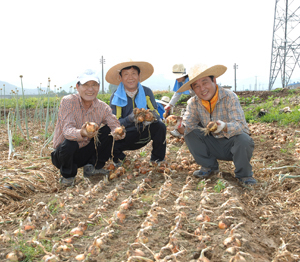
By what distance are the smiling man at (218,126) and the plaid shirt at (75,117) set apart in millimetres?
799

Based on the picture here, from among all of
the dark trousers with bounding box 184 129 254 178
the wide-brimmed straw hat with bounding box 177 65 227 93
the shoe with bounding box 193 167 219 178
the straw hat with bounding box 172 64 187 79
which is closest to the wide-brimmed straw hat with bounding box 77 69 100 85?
the wide-brimmed straw hat with bounding box 177 65 227 93

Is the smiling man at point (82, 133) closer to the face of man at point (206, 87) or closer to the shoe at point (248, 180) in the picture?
the face of man at point (206, 87)

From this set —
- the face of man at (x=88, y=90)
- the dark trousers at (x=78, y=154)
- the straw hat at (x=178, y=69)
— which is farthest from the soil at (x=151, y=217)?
the straw hat at (x=178, y=69)

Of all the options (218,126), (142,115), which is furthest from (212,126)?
(142,115)

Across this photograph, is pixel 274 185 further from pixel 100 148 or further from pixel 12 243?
pixel 12 243

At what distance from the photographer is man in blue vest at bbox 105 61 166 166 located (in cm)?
299

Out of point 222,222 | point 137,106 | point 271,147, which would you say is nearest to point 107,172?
point 137,106

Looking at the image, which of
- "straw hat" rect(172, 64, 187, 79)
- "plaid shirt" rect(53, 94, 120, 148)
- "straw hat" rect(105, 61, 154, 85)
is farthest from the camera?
"straw hat" rect(172, 64, 187, 79)

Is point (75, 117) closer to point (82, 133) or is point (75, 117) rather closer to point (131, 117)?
point (82, 133)

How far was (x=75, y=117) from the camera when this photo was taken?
265 cm

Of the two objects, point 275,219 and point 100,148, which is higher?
point 100,148

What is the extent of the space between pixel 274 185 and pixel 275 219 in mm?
670

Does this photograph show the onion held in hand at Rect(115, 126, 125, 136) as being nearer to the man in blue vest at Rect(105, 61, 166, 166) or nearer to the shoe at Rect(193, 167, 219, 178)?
the man in blue vest at Rect(105, 61, 166, 166)

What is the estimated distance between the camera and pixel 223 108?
8.36 feet
